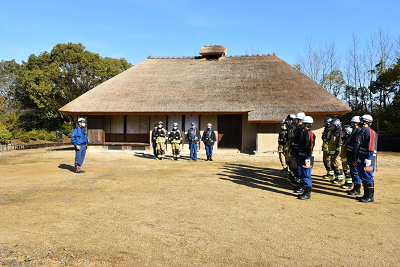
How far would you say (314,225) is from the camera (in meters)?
4.51

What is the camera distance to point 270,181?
8305 mm

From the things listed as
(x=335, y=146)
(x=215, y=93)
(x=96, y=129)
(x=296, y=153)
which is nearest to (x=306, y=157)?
(x=296, y=153)

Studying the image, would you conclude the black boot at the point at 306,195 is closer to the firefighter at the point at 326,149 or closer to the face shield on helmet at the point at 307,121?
the face shield on helmet at the point at 307,121

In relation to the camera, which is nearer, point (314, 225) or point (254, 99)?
point (314, 225)

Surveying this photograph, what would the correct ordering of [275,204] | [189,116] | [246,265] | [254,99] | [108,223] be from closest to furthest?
1. [246,265]
2. [108,223]
3. [275,204]
4. [254,99]
5. [189,116]

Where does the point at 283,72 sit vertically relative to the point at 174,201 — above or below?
above

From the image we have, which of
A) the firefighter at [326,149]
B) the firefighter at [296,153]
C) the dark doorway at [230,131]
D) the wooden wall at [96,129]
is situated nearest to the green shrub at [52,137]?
the wooden wall at [96,129]

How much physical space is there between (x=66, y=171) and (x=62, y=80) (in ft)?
72.4

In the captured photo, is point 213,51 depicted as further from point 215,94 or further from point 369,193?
point 369,193

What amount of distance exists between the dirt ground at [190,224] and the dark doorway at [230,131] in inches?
381

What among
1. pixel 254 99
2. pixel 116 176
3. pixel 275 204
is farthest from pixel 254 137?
pixel 275 204

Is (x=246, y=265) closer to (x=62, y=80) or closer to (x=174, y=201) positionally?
(x=174, y=201)

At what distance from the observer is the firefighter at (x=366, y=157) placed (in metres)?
5.98

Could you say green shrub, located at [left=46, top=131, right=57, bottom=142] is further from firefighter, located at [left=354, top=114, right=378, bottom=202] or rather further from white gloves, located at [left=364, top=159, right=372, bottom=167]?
white gloves, located at [left=364, top=159, right=372, bottom=167]
